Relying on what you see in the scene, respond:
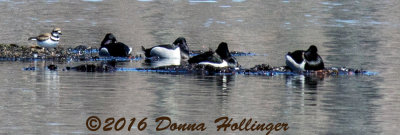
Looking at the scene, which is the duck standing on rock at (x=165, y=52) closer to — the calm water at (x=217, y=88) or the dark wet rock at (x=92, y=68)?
the calm water at (x=217, y=88)

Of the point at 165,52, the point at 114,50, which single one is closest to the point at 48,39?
the point at 114,50

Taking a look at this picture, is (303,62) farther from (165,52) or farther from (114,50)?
(114,50)

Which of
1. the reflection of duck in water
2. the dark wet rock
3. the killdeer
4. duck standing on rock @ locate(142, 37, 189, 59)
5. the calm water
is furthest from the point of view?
duck standing on rock @ locate(142, 37, 189, 59)

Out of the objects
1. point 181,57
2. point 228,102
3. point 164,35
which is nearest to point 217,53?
point 181,57

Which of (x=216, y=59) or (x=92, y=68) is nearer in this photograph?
(x=92, y=68)

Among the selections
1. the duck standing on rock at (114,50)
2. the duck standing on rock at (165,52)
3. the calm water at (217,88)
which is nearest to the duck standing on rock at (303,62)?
the calm water at (217,88)

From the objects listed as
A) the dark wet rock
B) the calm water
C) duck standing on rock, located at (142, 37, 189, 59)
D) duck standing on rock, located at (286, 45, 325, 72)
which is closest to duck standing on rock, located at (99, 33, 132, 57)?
duck standing on rock, located at (142, 37, 189, 59)

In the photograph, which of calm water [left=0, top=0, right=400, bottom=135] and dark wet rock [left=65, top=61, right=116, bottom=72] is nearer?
calm water [left=0, top=0, right=400, bottom=135]

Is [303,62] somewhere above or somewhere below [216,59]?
below

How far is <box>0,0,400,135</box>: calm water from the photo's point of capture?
80.8 ft

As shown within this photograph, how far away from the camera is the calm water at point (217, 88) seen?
2462 centimetres

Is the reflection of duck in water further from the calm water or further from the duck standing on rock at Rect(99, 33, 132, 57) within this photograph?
the duck standing on rock at Rect(99, 33, 132, 57)

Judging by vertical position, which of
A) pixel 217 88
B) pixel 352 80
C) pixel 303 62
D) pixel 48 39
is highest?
pixel 48 39

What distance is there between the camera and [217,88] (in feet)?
102
